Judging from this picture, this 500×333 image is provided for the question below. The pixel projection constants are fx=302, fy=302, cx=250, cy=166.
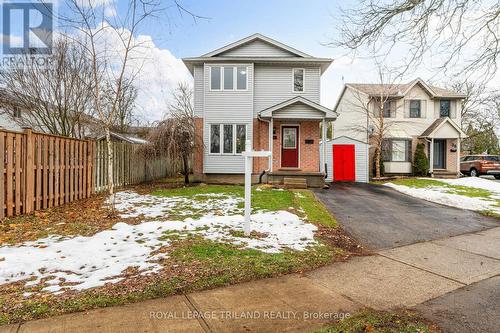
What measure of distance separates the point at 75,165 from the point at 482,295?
34.5 ft

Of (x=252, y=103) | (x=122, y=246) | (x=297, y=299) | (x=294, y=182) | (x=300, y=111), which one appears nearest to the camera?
(x=297, y=299)

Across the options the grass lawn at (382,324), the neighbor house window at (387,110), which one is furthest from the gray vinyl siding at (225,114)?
the grass lawn at (382,324)

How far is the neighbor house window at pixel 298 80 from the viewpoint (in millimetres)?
17062

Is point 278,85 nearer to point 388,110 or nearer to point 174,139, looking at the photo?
point 174,139

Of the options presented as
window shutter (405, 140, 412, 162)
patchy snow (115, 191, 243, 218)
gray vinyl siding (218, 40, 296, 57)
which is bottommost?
patchy snow (115, 191, 243, 218)

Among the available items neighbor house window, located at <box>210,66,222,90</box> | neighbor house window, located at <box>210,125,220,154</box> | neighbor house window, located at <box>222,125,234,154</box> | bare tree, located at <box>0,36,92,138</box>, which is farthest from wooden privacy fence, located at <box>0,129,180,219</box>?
neighbor house window, located at <box>210,66,222,90</box>

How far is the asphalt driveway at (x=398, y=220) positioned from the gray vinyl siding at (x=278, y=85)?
7.22 m

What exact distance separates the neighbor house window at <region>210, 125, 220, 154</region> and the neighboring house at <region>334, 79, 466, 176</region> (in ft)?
39.2

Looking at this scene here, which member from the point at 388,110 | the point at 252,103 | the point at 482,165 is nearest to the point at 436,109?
the point at 388,110

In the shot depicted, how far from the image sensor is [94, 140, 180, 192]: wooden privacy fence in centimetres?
1142

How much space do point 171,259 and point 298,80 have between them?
1454cm

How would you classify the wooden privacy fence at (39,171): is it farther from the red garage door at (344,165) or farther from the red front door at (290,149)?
the red garage door at (344,165)

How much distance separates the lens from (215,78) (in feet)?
55.0

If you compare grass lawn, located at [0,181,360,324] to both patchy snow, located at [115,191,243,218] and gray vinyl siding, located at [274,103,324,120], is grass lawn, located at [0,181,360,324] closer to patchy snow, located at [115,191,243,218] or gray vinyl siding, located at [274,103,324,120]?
patchy snow, located at [115,191,243,218]
